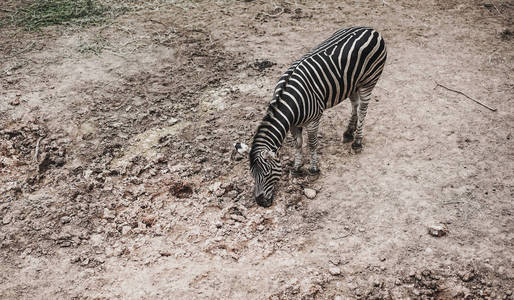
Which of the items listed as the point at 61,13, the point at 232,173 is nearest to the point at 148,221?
the point at 232,173

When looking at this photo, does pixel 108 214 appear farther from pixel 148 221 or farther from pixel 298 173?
pixel 298 173

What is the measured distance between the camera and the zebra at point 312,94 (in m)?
4.64

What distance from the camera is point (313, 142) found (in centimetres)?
532

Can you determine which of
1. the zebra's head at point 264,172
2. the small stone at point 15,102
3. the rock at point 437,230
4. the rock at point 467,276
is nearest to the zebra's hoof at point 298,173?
the zebra's head at point 264,172

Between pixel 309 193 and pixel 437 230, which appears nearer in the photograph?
pixel 437 230

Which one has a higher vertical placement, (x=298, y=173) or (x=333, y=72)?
(x=333, y=72)

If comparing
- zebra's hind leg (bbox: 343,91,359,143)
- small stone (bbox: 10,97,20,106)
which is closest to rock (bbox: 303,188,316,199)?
zebra's hind leg (bbox: 343,91,359,143)

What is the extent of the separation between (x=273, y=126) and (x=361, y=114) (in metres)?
1.82

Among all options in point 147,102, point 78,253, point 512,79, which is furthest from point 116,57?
point 512,79

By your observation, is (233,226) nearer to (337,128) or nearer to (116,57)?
(337,128)

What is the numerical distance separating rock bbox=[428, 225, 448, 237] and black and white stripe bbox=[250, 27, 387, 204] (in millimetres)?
1737

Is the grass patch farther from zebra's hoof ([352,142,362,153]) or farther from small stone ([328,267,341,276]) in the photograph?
small stone ([328,267,341,276])

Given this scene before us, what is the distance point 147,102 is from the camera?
682cm

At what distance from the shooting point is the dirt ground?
4.16 metres
